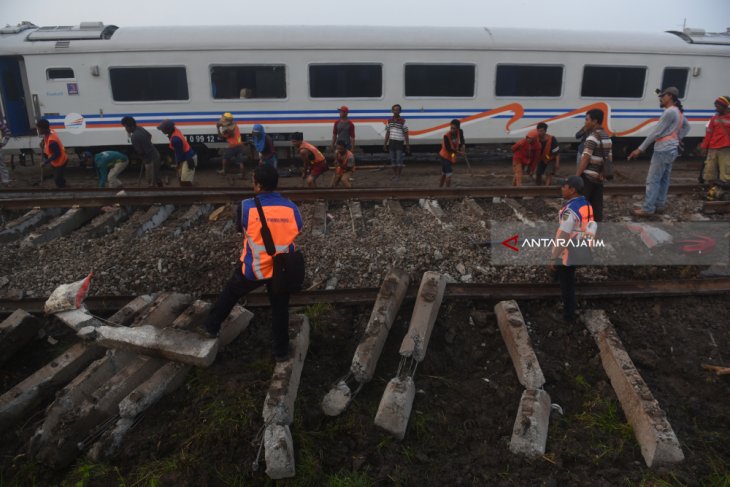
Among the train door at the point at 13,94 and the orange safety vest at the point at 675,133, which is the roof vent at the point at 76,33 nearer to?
Result: the train door at the point at 13,94

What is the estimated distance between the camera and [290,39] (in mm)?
11656

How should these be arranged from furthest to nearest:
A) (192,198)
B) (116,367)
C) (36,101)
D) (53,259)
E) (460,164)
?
(460,164)
(36,101)
(192,198)
(53,259)
(116,367)

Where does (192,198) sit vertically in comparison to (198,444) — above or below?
above

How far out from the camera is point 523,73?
12.4 metres

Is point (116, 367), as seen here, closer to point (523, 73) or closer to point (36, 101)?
point (36, 101)

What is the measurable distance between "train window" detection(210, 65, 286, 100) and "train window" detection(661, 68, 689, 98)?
9.74 m

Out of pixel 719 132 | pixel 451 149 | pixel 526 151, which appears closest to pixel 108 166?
pixel 451 149

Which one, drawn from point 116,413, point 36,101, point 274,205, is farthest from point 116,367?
point 36,101

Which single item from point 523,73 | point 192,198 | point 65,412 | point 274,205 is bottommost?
point 65,412

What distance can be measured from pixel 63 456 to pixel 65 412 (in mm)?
323

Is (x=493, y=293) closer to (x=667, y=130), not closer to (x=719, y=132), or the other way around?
(x=667, y=130)

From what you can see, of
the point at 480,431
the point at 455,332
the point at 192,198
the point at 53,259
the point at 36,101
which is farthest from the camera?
the point at 36,101

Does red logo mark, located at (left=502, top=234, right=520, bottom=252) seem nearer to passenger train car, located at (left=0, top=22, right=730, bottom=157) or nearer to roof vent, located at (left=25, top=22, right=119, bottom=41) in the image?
passenger train car, located at (left=0, top=22, right=730, bottom=157)

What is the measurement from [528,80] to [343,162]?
6.10 metres
